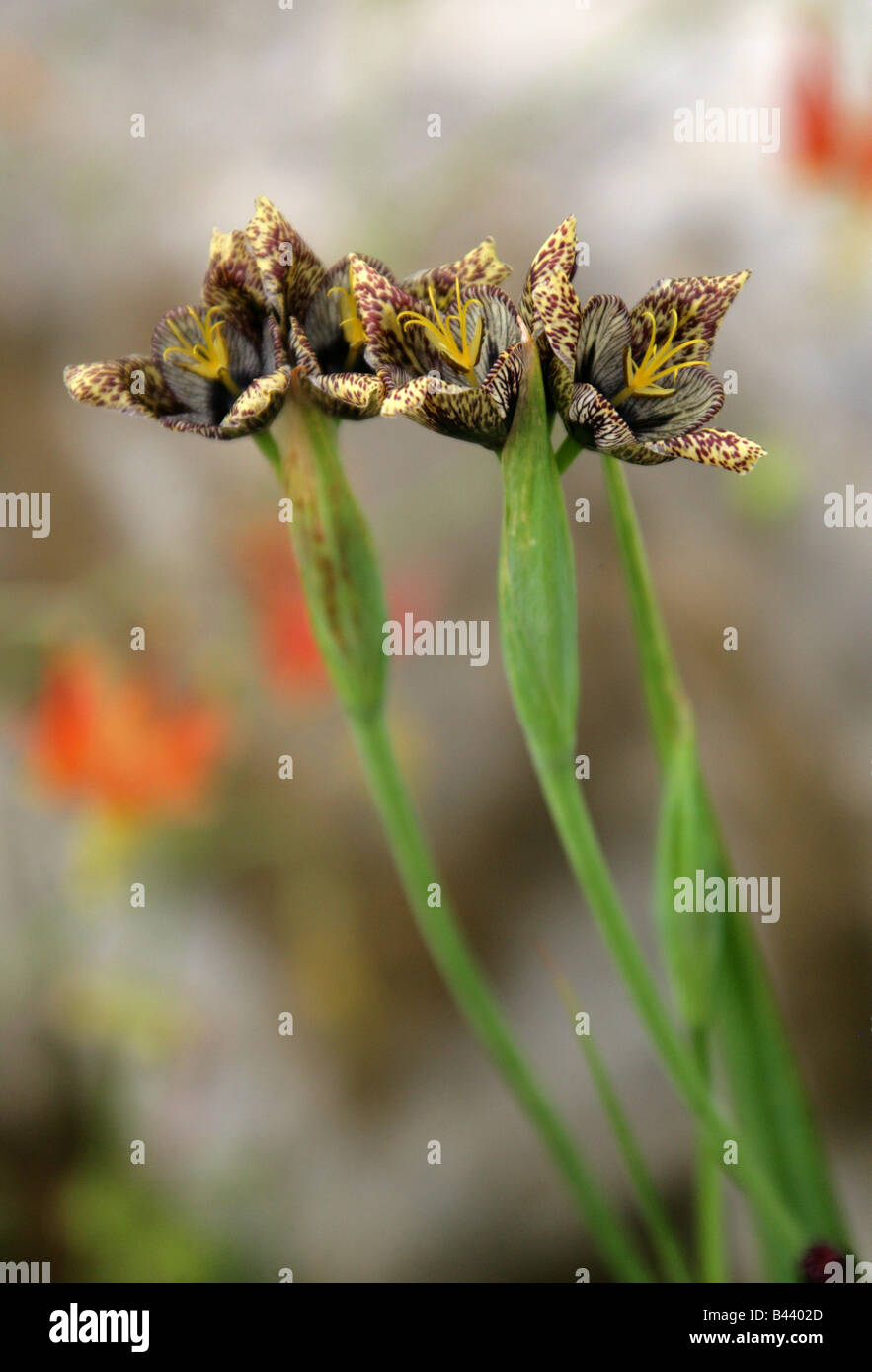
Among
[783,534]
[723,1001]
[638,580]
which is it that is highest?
[783,534]

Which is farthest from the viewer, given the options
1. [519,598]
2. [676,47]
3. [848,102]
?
[676,47]

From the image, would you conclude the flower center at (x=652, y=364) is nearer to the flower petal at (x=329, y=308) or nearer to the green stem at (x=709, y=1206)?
the flower petal at (x=329, y=308)

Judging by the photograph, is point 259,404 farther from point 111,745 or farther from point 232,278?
point 111,745

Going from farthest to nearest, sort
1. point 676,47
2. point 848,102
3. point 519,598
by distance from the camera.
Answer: point 676,47
point 848,102
point 519,598

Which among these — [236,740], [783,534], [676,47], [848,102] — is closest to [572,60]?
[676,47]

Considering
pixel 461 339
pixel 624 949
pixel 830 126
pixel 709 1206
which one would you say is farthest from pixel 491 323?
pixel 830 126

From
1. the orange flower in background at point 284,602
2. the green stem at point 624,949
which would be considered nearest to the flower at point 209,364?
the green stem at point 624,949
